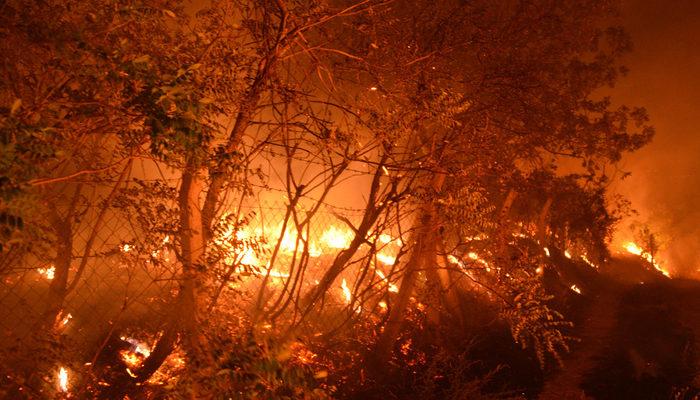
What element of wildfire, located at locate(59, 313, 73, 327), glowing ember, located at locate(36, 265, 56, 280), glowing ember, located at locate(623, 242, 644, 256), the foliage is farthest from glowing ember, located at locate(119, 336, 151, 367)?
glowing ember, located at locate(623, 242, 644, 256)

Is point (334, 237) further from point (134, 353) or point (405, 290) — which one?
point (134, 353)

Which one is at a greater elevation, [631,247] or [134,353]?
[631,247]

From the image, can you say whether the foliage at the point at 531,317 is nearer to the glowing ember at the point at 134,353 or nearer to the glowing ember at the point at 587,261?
the glowing ember at the point at 134,353

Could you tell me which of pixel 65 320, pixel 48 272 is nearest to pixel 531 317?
pixel 65 320

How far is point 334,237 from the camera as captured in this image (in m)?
8.08

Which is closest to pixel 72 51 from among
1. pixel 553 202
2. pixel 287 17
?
pixel 287 17

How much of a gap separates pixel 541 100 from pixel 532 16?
165cm

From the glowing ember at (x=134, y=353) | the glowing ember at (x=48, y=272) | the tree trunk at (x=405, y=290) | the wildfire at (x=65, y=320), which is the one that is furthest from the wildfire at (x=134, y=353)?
the tree trunk at (x=405, y=290)

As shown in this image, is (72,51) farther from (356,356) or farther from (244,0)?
(356,356)

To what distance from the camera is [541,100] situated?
868 centimetres

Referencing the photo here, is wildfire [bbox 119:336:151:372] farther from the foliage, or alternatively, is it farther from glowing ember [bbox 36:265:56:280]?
the foliage

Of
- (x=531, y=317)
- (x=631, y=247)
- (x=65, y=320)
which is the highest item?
(x=631, y=247)

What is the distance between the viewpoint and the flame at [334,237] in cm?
775

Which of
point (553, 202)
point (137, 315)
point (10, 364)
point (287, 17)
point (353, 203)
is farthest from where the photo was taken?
point (553, 202)
